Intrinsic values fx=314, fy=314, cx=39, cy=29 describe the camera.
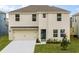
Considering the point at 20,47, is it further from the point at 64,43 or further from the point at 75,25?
the point at 75,25

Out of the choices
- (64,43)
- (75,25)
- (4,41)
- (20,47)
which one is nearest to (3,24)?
(4,41)

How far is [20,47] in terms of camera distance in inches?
176

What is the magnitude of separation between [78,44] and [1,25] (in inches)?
44.2

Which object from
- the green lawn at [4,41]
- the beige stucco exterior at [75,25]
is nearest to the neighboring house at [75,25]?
the beige stucco exterior at [75,25]

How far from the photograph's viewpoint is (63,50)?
445cm

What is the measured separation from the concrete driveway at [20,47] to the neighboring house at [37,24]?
0.19 feet

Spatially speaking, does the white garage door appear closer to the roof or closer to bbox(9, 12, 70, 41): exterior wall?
bbox(9, 12, 70, 41): exterior wall

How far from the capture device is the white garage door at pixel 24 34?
14.4ft

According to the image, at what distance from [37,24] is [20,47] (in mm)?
408

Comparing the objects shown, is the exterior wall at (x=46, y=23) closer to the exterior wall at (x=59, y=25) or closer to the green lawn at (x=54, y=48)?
the exterior wall at (x=59, y=25)

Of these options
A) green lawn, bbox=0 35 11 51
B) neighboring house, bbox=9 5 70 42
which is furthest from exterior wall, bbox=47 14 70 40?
green lawn, bbox=0 35 11 51

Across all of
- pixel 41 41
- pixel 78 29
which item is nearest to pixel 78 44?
pixel 78 29
